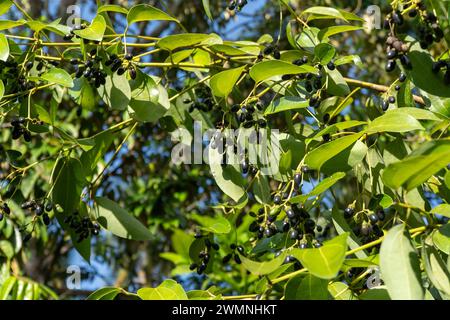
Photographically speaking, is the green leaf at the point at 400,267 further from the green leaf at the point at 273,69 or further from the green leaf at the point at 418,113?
the green leaf at the point at 273,69

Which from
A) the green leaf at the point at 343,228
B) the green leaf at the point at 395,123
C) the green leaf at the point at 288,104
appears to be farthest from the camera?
the green leaf at the point at 288,104

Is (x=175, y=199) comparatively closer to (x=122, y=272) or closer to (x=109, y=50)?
(x=122, y=272)

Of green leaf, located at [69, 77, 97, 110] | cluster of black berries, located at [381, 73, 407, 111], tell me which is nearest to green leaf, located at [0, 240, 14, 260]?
green leaf, located at [69, 77, 97, 110]

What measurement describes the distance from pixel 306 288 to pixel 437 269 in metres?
0.19

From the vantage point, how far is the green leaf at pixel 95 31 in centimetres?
139

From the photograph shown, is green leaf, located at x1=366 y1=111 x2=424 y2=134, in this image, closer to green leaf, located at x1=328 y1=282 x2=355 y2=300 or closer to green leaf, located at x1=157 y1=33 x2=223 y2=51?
green leaf, located at x1=328 y1=282 x2=355 y2=300

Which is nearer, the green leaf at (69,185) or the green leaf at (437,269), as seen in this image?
the green leaf at (437,269)

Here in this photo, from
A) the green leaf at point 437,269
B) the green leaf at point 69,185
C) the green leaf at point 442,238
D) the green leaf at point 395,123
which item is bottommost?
the green leaf at point 437,269

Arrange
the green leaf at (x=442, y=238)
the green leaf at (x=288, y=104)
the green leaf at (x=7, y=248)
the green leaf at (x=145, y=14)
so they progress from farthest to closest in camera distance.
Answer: the green leaf at (x=7, y=248), the green leaf at (x=145, y=14), the green leaf at (x=288, y=104), the green leaf at (x=442, y=238)

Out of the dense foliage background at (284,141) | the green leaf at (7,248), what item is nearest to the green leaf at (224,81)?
the dense foliage background at (284,141)

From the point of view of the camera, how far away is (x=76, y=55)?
163cm

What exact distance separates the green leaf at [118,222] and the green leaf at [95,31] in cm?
41

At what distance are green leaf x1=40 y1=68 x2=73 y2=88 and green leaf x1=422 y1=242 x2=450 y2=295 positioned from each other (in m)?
0.73

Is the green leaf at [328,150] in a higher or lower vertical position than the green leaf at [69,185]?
lower
